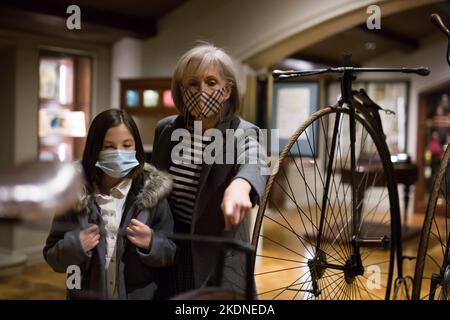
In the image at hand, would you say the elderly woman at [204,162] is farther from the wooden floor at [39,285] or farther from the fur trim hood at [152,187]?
the wooden floor at [39,285]

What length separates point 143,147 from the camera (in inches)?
48.2

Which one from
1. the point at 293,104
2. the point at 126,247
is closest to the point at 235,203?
the point at 126,247

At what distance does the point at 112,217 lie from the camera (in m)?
1.16

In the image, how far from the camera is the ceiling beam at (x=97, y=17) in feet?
4.70

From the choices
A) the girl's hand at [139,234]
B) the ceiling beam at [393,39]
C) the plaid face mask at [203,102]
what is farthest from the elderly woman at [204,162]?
the ceiling beam at [393,39]

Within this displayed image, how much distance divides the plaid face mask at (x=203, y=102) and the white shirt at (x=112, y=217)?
0.71 ft

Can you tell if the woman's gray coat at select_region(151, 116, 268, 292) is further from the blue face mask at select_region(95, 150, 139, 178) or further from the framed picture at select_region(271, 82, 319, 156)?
the framed picture at select_region(271, 82, 319, 156)

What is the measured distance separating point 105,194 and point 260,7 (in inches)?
52.9

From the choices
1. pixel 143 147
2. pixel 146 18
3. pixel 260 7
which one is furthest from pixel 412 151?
pixel 143 147

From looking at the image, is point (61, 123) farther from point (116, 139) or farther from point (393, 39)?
point (393, 39)

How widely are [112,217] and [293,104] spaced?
1.95 meters
